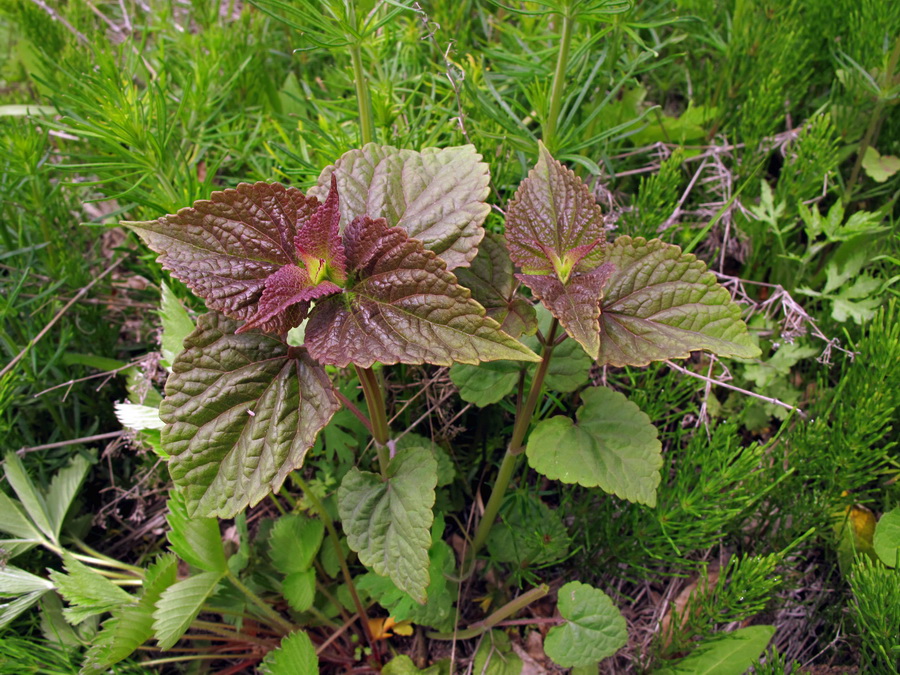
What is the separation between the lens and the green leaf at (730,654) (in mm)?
1580

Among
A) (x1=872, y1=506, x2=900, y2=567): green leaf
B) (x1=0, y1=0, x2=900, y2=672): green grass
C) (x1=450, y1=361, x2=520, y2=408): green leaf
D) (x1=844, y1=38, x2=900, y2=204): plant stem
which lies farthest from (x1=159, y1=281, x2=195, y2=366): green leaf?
(x1=844, y1=38, x2=900, y2=204): plant stem

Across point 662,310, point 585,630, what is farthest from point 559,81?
point 585,630

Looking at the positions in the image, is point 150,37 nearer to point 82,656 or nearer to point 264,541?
point 264,541

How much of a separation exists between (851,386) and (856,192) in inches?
36.7

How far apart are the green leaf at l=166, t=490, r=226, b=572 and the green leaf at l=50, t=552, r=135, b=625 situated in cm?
Result: 24

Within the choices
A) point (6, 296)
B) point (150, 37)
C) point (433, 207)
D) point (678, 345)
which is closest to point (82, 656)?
point (6, 296)

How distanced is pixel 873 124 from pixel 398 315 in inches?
72.4

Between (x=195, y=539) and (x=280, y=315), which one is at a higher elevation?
(x=280, y=315)

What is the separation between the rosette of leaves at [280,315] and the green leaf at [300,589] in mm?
675

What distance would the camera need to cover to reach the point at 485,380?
1.50m

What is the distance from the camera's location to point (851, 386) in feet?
5.56

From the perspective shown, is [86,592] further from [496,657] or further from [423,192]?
[423,192]

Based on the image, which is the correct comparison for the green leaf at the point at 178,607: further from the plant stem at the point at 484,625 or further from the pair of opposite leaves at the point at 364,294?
the plant stem at the point at 484,625

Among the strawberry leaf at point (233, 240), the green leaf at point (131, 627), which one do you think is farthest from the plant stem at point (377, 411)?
the green leaf at point (131, 627)
